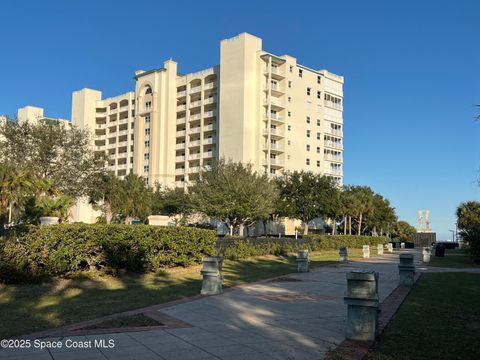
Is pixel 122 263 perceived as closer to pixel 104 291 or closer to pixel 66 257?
pixel 66 257

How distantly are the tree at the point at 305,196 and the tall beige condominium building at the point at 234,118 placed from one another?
624 inches

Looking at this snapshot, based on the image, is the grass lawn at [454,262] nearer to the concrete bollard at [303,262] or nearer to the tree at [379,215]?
the concrete bollard at [303,262]

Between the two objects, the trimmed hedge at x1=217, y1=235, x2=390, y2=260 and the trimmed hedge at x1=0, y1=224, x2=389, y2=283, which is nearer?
the trimmed hedge at x1=0, y1=224, x2=389, y2=283

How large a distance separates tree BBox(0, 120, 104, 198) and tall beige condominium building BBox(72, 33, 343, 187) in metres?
30.4

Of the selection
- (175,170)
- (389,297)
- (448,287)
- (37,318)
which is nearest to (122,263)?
(37,318)

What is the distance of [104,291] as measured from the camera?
13.6 meters

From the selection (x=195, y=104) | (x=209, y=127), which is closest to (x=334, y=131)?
(x=209, y=127)

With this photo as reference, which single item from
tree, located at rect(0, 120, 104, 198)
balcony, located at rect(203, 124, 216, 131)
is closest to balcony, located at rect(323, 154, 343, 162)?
balcony, located at rect(203, 124, 216, 131)

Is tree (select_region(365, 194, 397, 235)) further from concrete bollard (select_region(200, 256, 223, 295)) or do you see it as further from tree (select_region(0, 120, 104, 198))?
concrete bollard (select_region(200, 256, 223, 295))

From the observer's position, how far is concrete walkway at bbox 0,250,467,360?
21.7 ft

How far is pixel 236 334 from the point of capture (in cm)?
802

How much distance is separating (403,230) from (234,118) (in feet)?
203

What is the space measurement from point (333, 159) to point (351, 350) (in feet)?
272

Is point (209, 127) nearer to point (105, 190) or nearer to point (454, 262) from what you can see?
point (105, 190)
